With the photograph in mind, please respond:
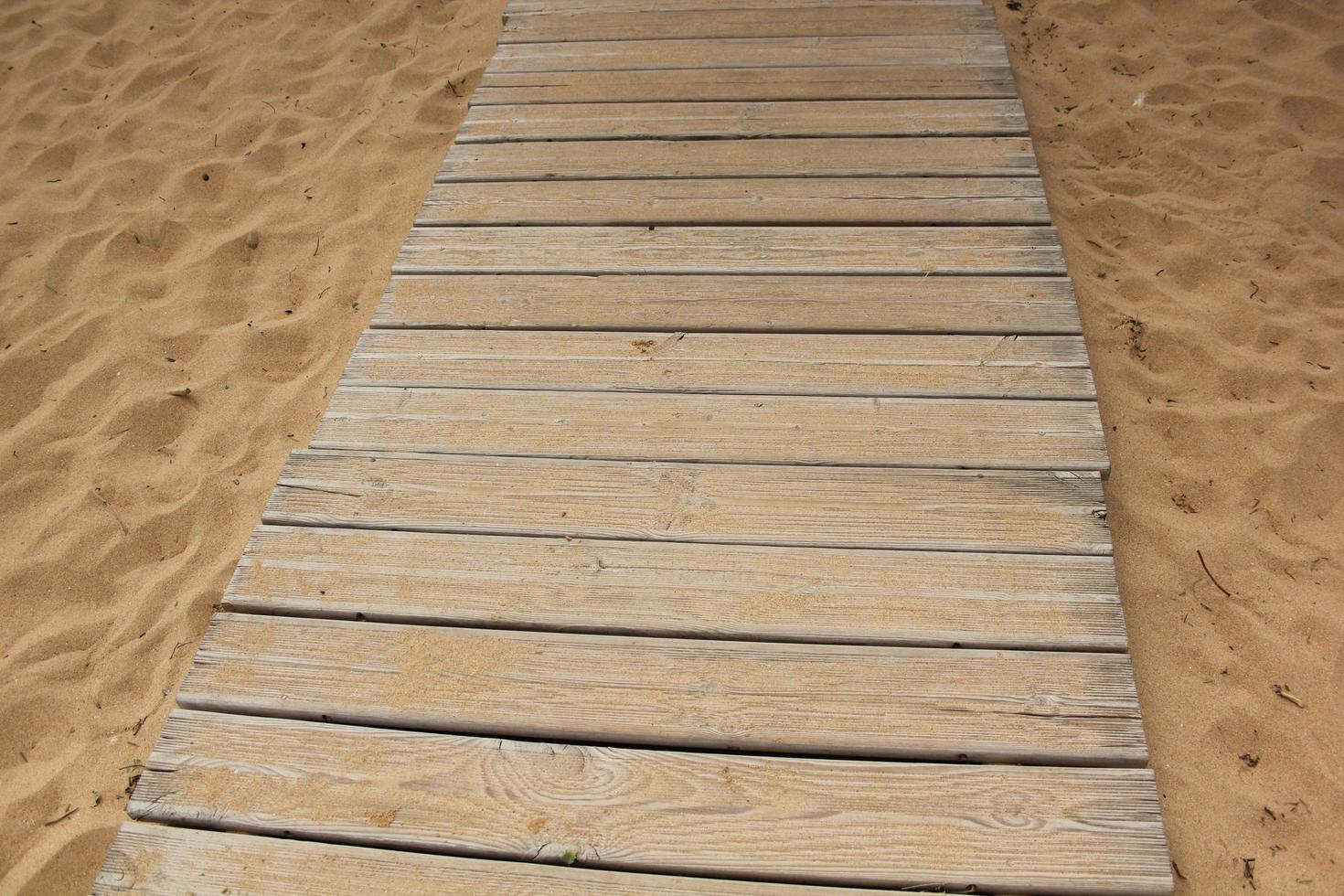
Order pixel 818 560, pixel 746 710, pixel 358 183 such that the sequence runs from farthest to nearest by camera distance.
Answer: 1. pixel 358 183
2. pixel 818 560
3. pixel 746 710

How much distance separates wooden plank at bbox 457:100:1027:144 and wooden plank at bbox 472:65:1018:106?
0.05m

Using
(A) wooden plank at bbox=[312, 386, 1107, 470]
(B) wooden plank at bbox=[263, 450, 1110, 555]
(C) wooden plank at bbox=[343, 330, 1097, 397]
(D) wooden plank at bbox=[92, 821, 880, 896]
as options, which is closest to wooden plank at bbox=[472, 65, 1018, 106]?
(C) wooden plank at bbox=[343, 330, 1097, 397]

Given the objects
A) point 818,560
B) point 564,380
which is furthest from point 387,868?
point 564,380

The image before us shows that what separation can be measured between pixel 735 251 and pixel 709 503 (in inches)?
35.8

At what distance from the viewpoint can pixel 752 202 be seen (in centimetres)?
265

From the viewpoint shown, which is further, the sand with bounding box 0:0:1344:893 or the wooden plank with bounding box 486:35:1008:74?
the wooden plank with bounding box 486:35:1008:74

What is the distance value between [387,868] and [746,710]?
70 centimetres

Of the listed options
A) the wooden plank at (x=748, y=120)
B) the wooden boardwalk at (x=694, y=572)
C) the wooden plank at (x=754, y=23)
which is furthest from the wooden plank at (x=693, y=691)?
the wooden plank at (x=754, y=23)

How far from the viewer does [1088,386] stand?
2.12 m

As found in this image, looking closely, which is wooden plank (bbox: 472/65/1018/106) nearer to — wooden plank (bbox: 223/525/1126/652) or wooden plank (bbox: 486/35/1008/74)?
wooden plank (bbox: 486/35/1008/74)

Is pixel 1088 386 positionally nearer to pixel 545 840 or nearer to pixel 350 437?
pixel 545 840

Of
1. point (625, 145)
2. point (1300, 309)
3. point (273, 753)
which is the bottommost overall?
point (1300, 309)

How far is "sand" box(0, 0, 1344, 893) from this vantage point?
1.92m

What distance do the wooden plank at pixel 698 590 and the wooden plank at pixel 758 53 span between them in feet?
6.97
